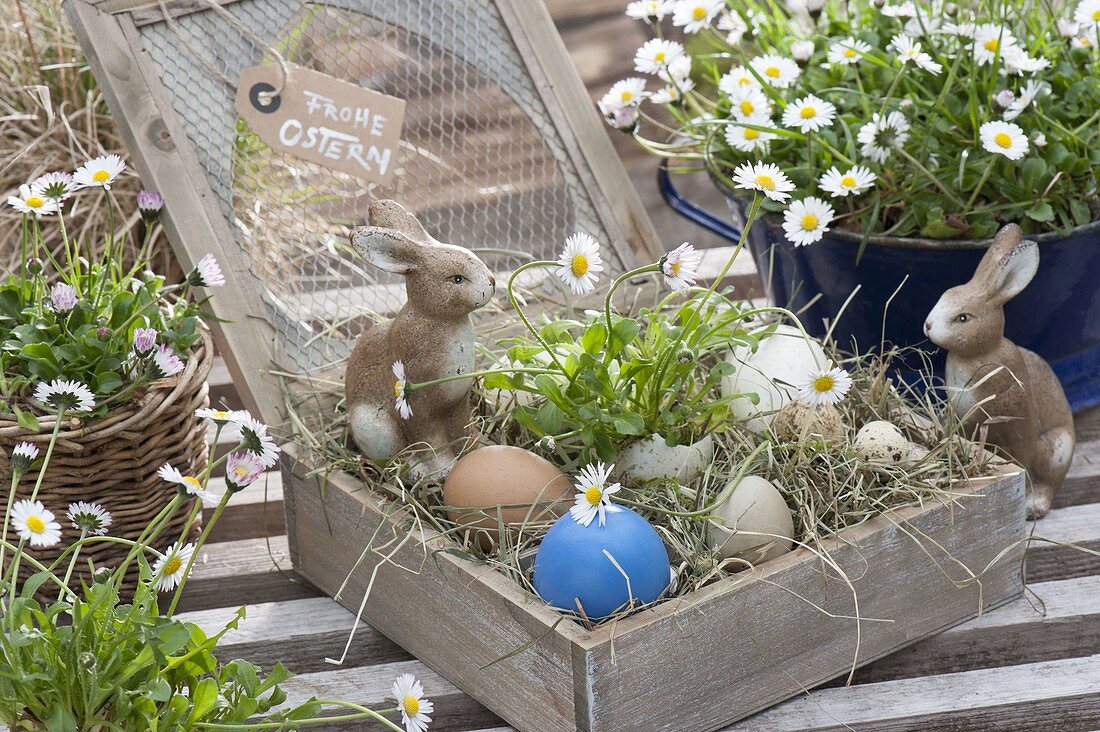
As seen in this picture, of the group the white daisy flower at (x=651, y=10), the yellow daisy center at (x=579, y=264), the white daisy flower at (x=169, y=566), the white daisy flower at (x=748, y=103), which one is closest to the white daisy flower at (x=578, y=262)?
the yellow daisy center at (x=579, y=264)

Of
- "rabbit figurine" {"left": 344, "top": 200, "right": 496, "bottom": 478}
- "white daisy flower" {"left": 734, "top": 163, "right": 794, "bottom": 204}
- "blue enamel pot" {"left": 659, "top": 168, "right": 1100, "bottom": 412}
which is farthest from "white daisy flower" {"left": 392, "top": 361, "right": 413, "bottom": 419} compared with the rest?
"blue enamel pot" {"left": 659, "top": 168, "right": 1100, "bottom": 412}

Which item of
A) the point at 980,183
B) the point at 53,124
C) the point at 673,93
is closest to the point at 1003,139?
the point at 980,183

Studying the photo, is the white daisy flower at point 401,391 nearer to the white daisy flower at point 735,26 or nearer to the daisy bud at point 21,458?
the daisy bud at point 21,458

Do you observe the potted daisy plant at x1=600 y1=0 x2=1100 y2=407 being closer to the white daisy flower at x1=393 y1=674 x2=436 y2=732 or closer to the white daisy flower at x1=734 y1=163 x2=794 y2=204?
the white daisy flower at x1=734 y1=163 x2=794 y2=204

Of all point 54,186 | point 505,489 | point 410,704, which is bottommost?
point 410,704

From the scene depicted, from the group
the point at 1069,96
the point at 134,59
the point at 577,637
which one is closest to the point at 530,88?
the point at 134,59

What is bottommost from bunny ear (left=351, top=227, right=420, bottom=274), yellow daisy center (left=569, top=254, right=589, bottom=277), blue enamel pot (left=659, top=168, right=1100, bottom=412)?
yellow daisy center (left=569, top=254, right=589, bottom=277)

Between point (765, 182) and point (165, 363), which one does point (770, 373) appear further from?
point (165, 363)

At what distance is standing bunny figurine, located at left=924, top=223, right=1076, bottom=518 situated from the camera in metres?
1.15

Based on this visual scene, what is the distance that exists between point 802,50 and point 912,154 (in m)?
0.20

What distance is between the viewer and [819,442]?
1.10 meters

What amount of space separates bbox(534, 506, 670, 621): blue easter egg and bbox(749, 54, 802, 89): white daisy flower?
62 cm

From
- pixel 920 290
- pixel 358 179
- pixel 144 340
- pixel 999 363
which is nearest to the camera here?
pixel 144 340

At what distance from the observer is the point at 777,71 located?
1.38 meters
